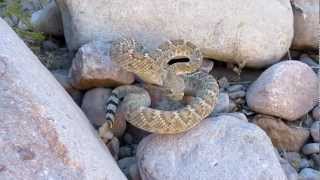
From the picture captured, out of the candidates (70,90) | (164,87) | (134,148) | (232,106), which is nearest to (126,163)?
(134,148)

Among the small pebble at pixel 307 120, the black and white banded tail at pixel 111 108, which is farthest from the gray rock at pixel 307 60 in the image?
the black and white banded tail at pixel 111 108

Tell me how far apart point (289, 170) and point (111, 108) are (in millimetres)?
1416

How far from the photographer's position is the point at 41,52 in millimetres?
5742

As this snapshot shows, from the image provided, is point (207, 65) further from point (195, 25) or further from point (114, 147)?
point (114, 147)

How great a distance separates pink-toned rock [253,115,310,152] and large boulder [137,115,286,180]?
0.62 meters

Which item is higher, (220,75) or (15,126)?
(15,126)

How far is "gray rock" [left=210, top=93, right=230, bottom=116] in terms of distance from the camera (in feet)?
16.3

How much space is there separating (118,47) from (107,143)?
75 centimetres

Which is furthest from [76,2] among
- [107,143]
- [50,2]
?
[107,143]

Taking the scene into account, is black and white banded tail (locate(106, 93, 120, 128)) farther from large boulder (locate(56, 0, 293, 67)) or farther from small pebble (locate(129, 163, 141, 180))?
large boulder (locate(56, 0, 293, 67))

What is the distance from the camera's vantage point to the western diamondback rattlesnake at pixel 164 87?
436cm

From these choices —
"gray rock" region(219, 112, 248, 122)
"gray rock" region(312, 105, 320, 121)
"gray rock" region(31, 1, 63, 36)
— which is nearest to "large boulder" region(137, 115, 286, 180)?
"gray rock" region(219, 112, 248, 122)

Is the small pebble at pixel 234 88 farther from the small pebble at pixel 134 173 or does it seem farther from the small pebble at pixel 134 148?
the small pebble at pixel 134 173

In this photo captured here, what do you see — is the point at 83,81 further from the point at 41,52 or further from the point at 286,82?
the point at 286,82
